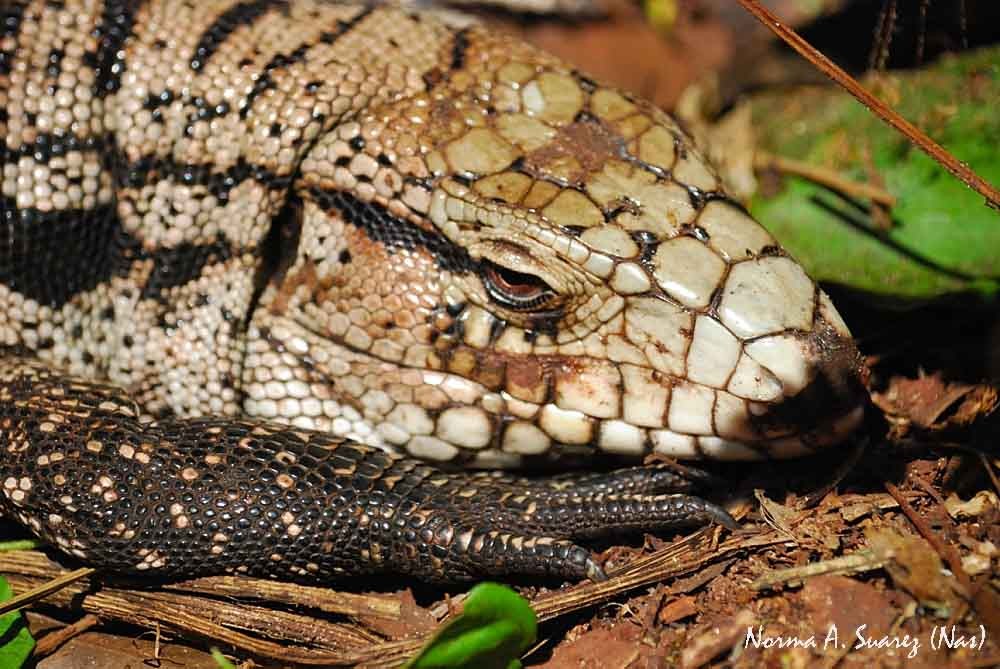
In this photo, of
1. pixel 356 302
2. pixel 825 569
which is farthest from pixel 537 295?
pixel 825 569

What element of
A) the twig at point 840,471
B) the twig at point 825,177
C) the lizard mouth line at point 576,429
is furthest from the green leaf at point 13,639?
the twig at point 825,177

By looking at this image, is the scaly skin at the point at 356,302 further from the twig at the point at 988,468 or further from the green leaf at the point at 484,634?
the twig at the point at 988,468

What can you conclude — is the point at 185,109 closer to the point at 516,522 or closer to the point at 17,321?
the point at 17,321

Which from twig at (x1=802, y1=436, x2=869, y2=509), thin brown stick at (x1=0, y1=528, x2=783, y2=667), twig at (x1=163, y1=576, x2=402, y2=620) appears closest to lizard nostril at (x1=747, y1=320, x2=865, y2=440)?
twig at (x1=802, y1=436, x2=869, y2=509)

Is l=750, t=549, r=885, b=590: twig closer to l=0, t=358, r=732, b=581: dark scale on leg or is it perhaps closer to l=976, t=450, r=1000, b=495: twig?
l=0, t=358, r=732, b=581: dark scale on leg

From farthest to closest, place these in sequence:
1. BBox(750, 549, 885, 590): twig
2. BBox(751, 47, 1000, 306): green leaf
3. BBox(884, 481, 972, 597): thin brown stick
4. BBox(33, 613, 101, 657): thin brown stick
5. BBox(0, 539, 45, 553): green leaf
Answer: BBox(751, 47, 1000, 306): green leaf, BBox(0, 539, 45, 553): green leaf, BBox(33, 613, 101, 657): thin brown stick, BBox(750, 549, 885, 590): twig, BBox(884, 481, 972, 597): thin brown stick
